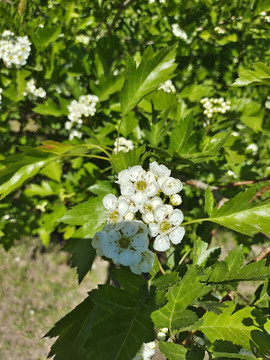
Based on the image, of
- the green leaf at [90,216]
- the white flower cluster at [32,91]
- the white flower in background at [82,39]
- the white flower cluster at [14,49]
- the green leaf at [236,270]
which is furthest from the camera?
the white flower in background at [82,39]

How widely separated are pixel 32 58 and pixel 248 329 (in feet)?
6.17

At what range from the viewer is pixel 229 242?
2.96m

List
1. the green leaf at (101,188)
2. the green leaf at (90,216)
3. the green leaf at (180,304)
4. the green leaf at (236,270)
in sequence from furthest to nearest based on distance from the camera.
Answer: the green leaf at (101,188)
the green leaf at (90,216)
the green leaf at (236,270)
the green leaf at (180,304)

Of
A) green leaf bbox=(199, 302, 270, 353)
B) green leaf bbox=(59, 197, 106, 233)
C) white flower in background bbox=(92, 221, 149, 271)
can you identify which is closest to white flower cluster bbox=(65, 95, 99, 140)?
green leaf bbox=(59, 197, 106, 233)

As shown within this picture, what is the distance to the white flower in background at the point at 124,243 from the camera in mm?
944

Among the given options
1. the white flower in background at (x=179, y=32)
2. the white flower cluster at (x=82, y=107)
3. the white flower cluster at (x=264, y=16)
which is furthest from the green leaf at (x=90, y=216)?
the white flower cluster at (x=264, y=16)

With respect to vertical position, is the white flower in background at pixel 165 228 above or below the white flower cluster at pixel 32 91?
below

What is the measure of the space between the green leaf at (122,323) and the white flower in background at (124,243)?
0.17 ft

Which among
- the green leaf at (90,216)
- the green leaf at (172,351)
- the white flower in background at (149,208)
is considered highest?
the white flower in background at (149,208)

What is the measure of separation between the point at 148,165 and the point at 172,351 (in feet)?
2.16

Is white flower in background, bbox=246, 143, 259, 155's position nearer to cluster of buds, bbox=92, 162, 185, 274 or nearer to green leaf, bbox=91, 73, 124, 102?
green leaf, bbox=91, 73, 124, 102

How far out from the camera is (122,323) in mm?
833

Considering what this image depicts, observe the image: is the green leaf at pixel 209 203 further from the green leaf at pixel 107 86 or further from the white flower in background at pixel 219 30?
the white flower in background at pixel 219 30

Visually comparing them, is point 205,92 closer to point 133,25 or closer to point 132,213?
point 133,25
